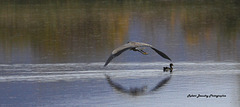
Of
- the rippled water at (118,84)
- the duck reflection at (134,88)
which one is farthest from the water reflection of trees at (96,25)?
the duck reflection at (134,88)

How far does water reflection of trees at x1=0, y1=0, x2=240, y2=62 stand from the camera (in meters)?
22.8

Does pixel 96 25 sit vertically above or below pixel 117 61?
below

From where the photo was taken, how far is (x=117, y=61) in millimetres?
18812

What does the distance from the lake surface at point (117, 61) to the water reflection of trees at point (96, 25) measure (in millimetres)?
41

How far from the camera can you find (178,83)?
49.3 ft

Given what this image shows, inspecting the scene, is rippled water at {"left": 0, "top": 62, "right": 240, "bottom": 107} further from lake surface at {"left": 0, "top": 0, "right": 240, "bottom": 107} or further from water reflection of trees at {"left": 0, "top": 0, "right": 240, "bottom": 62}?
water reflection of trees at {"left": 0, "top": 0, "right": 240, "bottom": 62}

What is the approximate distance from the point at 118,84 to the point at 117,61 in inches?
147

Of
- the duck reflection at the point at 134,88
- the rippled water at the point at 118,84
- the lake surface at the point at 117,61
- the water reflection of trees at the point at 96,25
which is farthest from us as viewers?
the water reflection of trees at the point at 96,25

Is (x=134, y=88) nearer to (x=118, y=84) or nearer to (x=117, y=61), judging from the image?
(x=118, y=84)

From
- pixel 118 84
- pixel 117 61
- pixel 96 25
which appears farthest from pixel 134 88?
pixel 96 25

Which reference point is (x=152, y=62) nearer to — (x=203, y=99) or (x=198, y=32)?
(x=203, y=99)

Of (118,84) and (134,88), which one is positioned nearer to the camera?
(134,88)

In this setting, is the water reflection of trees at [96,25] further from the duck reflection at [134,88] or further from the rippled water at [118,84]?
the duck reflection at [134,88]

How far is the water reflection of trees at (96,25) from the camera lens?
22.8m
